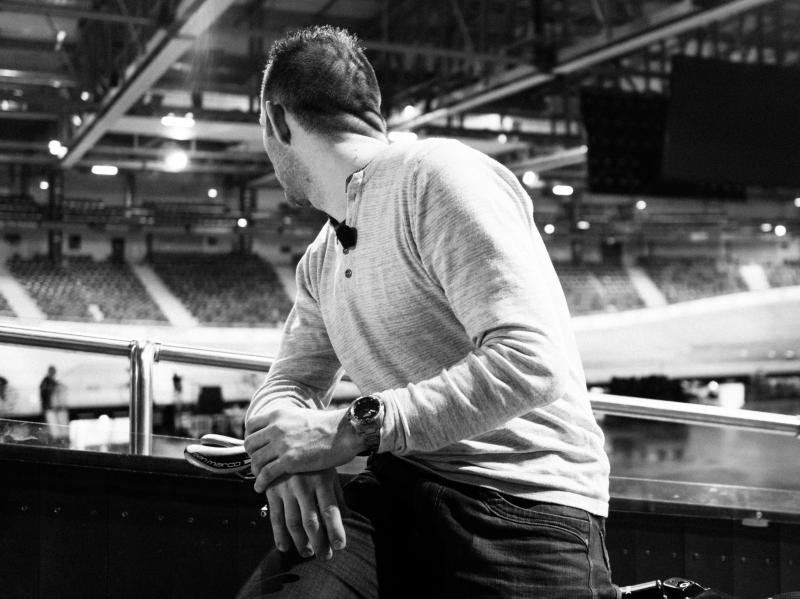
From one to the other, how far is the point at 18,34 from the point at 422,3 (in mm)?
5672

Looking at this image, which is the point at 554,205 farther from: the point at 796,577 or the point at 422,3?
the point at 796,577

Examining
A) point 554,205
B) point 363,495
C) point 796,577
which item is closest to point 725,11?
point 796,577

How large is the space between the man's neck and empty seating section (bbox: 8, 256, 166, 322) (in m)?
20.1

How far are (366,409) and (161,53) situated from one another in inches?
354

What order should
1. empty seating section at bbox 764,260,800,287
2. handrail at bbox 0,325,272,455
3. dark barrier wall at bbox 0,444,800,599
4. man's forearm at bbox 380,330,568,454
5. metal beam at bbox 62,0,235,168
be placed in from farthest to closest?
empty seating section at bbox 764,260,800,287 → metal beam at bbox 62,0,235,168 → handrail at bbox 0,325,272,455 → dark barrier wall at bbox 0,444,800,599 → man's forearm at bbox 380,330,568,454

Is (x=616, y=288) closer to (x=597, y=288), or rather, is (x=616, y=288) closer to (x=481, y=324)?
(x=597, y=288)

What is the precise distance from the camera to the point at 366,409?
102 centimetres

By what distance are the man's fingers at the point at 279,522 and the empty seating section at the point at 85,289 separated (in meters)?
20.1

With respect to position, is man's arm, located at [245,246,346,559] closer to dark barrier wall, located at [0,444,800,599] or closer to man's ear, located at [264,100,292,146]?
man's ear, located at [264,100,292,146]

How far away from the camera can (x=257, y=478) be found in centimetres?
112

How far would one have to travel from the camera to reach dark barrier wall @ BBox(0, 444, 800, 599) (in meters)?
2.32

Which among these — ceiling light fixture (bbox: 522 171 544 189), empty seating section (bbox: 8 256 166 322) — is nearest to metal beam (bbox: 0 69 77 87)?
empty seating section (bbox: 8 256 166 322)

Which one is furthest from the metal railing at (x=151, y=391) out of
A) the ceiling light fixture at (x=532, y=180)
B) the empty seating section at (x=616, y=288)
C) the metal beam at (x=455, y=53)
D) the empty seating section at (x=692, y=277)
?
the empty seating section at (x=692, y=277)

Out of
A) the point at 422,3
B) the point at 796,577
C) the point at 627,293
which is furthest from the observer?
the point at 627,293
